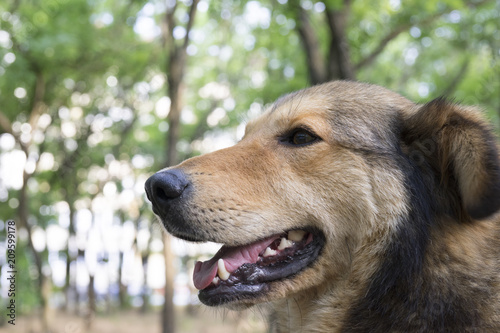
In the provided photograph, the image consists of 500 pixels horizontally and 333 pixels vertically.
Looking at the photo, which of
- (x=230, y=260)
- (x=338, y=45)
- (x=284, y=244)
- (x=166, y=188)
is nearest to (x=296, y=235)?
(x=284, y=244)

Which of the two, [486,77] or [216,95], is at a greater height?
[216,95]

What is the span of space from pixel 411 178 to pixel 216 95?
16.1 metres

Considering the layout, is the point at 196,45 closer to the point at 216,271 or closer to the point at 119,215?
the point at 119,215

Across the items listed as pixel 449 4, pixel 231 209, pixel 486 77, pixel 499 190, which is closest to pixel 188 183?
pixel 231 209

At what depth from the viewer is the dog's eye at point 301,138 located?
10.2 feet

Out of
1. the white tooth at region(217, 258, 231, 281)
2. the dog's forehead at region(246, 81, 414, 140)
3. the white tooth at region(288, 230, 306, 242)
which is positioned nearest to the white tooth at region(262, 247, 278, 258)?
the white tooth at region(288, 230, 306, 242)

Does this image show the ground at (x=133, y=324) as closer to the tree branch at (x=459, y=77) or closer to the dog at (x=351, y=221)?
the tree branch at (x=459, y=77)

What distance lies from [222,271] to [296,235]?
0.54 m

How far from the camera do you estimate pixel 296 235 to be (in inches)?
120

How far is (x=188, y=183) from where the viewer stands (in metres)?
2.85

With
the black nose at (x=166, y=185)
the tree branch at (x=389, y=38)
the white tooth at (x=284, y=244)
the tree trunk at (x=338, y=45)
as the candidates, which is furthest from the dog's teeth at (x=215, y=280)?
the tree branch at (x=389, y=38)

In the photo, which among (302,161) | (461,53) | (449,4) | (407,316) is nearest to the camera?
(407,316)

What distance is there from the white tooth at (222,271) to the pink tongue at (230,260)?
24mm

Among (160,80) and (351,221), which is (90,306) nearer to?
(160,80)
